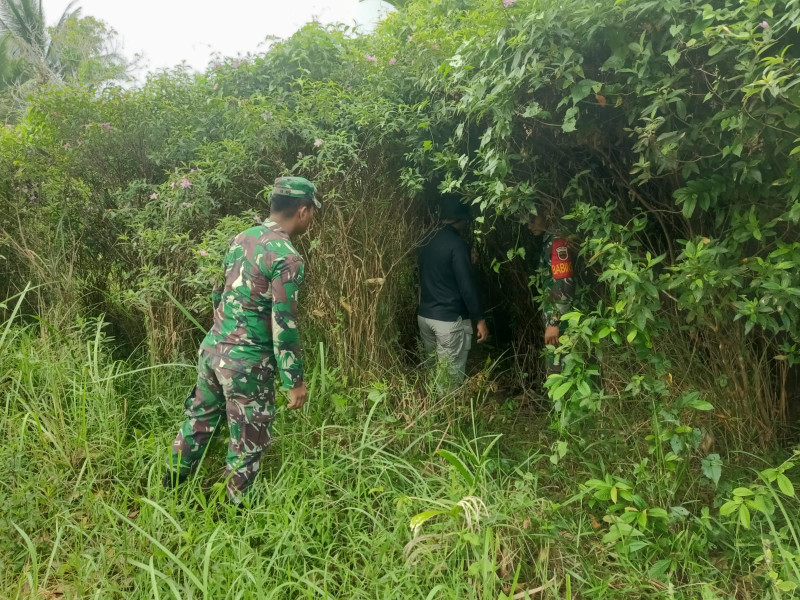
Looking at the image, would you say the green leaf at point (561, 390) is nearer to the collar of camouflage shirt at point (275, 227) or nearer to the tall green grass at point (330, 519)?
the tall green grass at point (330, 519)

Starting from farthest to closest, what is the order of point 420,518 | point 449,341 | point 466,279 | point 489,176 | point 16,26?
1. point 16,26
2. point 449,341
3. point 466,279
4. point 489,176
5. point 420,518

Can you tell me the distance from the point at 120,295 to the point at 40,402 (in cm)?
115

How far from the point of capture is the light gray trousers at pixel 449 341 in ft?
12.7

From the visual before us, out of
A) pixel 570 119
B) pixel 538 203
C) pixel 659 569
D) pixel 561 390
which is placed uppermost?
pixel 570 119

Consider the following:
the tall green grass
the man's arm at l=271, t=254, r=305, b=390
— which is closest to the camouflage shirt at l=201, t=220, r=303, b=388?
the man's arm at l=271, t=254, r=305, b=390

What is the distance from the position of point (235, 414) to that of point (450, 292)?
181 centimetres

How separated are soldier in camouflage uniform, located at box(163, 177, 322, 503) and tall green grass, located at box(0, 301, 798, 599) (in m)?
0.18

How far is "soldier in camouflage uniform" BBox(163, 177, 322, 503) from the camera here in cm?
260

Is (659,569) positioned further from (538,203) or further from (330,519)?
(538,203)

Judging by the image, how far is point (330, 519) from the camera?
96.3 inches

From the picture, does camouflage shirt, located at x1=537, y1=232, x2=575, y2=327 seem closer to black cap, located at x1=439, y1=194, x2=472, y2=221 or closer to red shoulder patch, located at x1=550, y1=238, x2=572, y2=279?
red shoulder patch, located at x1=550, y1=238, x2=572, y2=279

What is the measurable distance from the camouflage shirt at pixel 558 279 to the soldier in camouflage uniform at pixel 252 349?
1475 millimetres

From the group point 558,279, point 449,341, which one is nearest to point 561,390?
point 558,279

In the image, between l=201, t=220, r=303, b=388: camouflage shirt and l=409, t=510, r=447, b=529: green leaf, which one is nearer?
l=409, t=510, r=447, b=529: green leaf
